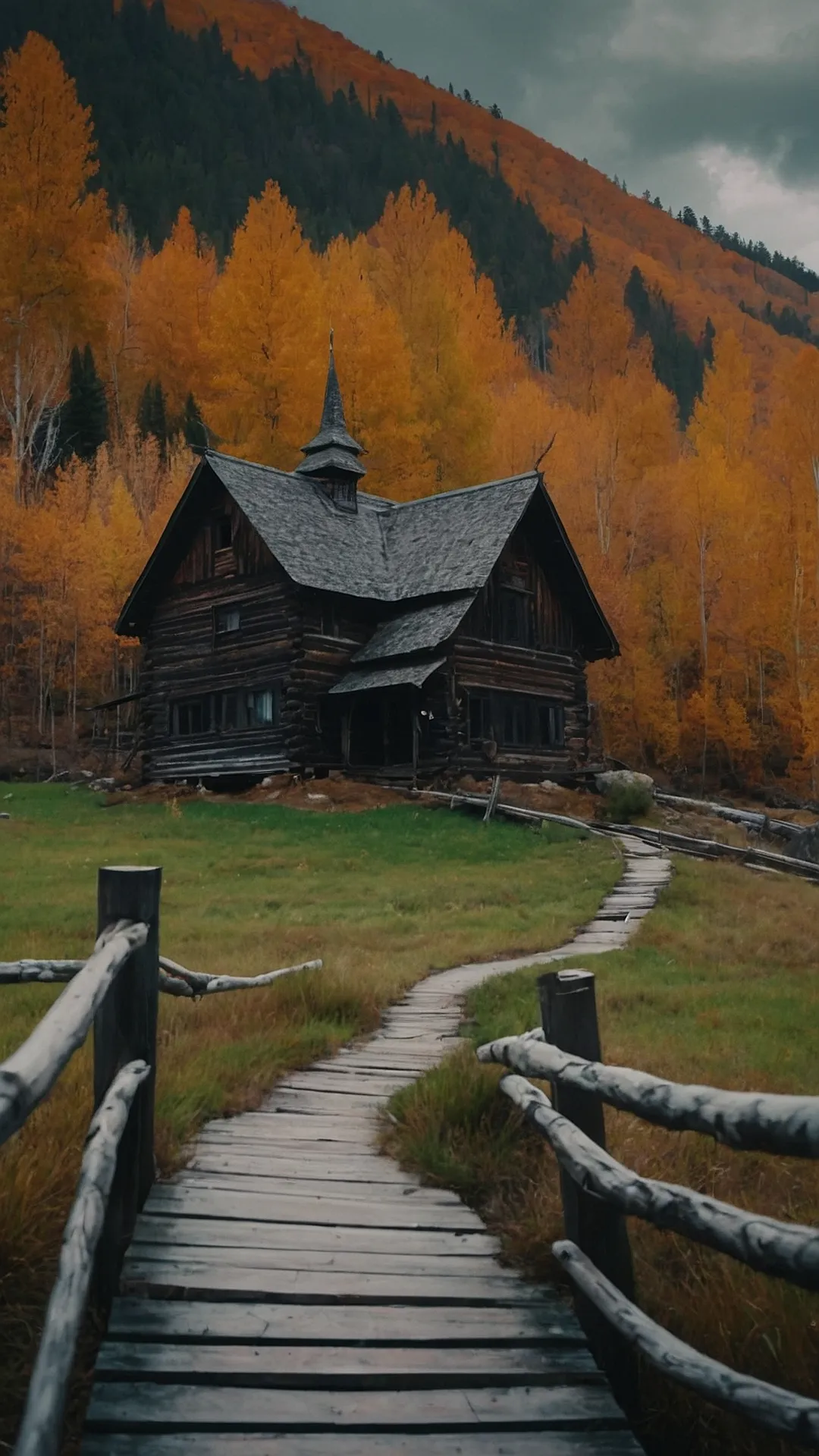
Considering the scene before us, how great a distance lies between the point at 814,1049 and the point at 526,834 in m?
15.9

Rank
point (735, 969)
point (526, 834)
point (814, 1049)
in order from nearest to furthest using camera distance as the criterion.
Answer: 1. point (814, 1049)
2. point (735, 969)
3. point (526, 834)

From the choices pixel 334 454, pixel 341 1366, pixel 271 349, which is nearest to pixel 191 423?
pixel 271 349

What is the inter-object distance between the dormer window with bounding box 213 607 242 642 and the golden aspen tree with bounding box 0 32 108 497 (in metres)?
18.1

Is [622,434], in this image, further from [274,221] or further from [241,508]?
[241,508]

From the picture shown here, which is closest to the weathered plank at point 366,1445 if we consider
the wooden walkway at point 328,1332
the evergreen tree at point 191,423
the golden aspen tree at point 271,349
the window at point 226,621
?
the wooden walkway at point 328,1332

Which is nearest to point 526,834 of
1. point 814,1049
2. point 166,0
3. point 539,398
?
point 814,1049

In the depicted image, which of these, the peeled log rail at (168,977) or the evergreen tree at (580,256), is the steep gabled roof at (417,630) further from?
the evergreen tree at (580,256)

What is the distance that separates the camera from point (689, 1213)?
283 centimetres

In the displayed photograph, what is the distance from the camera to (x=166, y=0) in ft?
511

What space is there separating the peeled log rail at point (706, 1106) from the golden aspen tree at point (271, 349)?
130 ft

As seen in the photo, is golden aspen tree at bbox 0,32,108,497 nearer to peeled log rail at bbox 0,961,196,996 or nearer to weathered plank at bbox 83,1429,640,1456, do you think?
peeled log rail at bbox 0,961,196,996

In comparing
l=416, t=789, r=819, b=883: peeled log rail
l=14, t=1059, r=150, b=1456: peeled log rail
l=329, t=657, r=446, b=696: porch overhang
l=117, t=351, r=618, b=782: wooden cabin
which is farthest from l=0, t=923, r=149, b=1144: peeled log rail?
l=117, t=351, r=618, b=782: wooden cabin

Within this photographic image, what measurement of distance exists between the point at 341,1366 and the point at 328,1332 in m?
0.22

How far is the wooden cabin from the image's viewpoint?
30.1m
